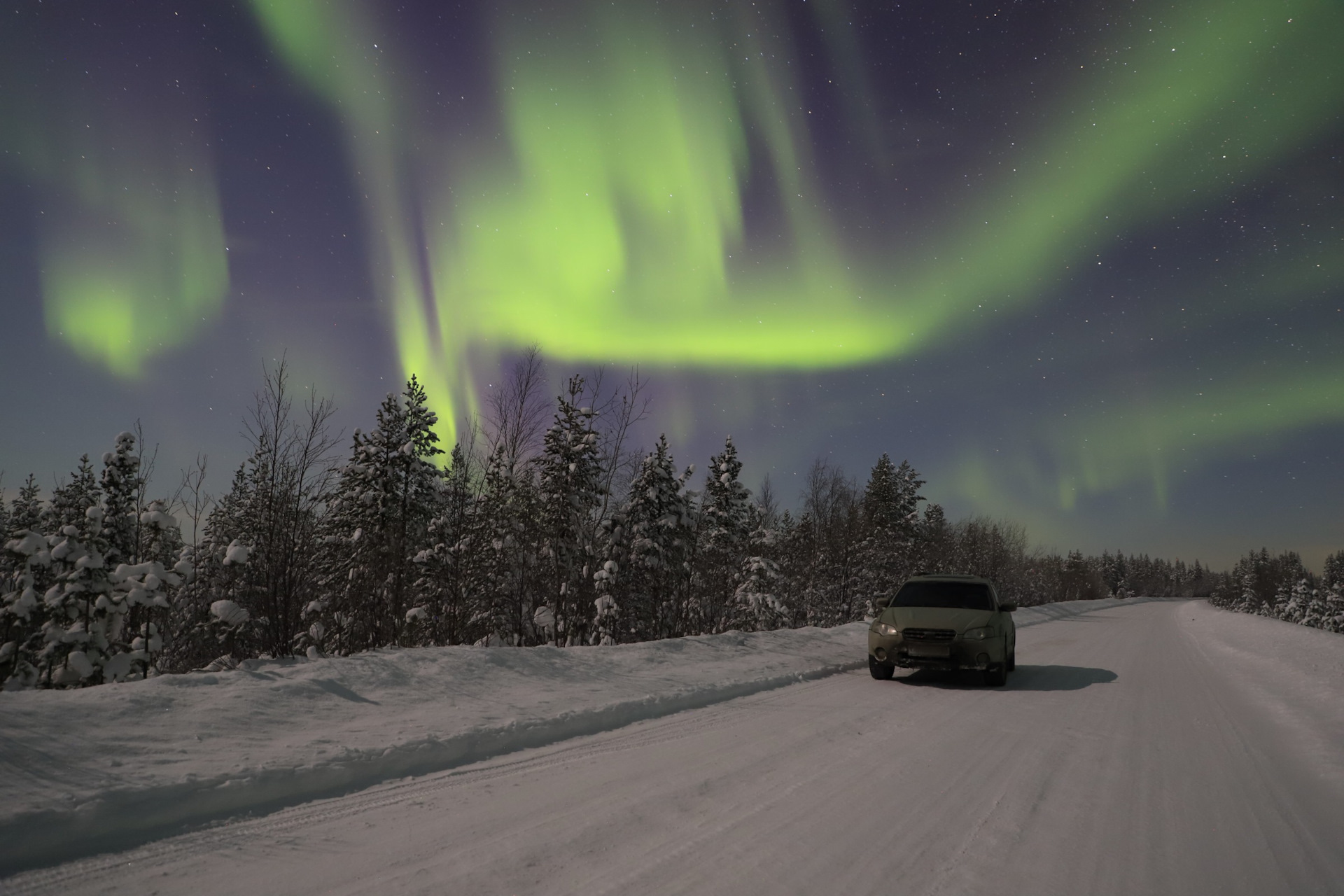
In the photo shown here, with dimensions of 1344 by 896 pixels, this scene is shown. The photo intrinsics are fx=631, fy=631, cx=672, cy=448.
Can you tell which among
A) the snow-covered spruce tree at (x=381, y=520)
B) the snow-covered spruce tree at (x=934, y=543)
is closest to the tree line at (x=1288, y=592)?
the snow-covered spruce tree at (x=934, y=543)

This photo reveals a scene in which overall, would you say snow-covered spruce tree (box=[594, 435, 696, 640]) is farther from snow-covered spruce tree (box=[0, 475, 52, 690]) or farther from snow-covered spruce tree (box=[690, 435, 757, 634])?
snow-covered spruce tree (box=[0, 475, 52, 690])

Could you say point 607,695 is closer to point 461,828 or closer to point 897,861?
point 461,828

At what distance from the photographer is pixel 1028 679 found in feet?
36.7

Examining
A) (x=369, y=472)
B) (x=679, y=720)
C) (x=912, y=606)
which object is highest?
(x=369, y=472)

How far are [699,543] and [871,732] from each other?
25168mm

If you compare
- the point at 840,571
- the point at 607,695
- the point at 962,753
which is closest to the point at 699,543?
the point at 840,571

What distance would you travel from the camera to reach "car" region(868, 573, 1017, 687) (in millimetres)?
9789

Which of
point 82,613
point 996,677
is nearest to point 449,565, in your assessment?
point 82,613

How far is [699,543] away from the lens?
31.8 metres

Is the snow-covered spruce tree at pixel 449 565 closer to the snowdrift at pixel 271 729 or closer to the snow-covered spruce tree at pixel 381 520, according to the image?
the snow-covered spruce tree at pixel 381 520

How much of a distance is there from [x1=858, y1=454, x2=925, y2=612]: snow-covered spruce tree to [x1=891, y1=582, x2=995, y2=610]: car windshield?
107 feet

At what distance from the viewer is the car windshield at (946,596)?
10.9 metres

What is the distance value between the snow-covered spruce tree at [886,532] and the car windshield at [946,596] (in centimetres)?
3255

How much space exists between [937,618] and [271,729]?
30.1 feet
